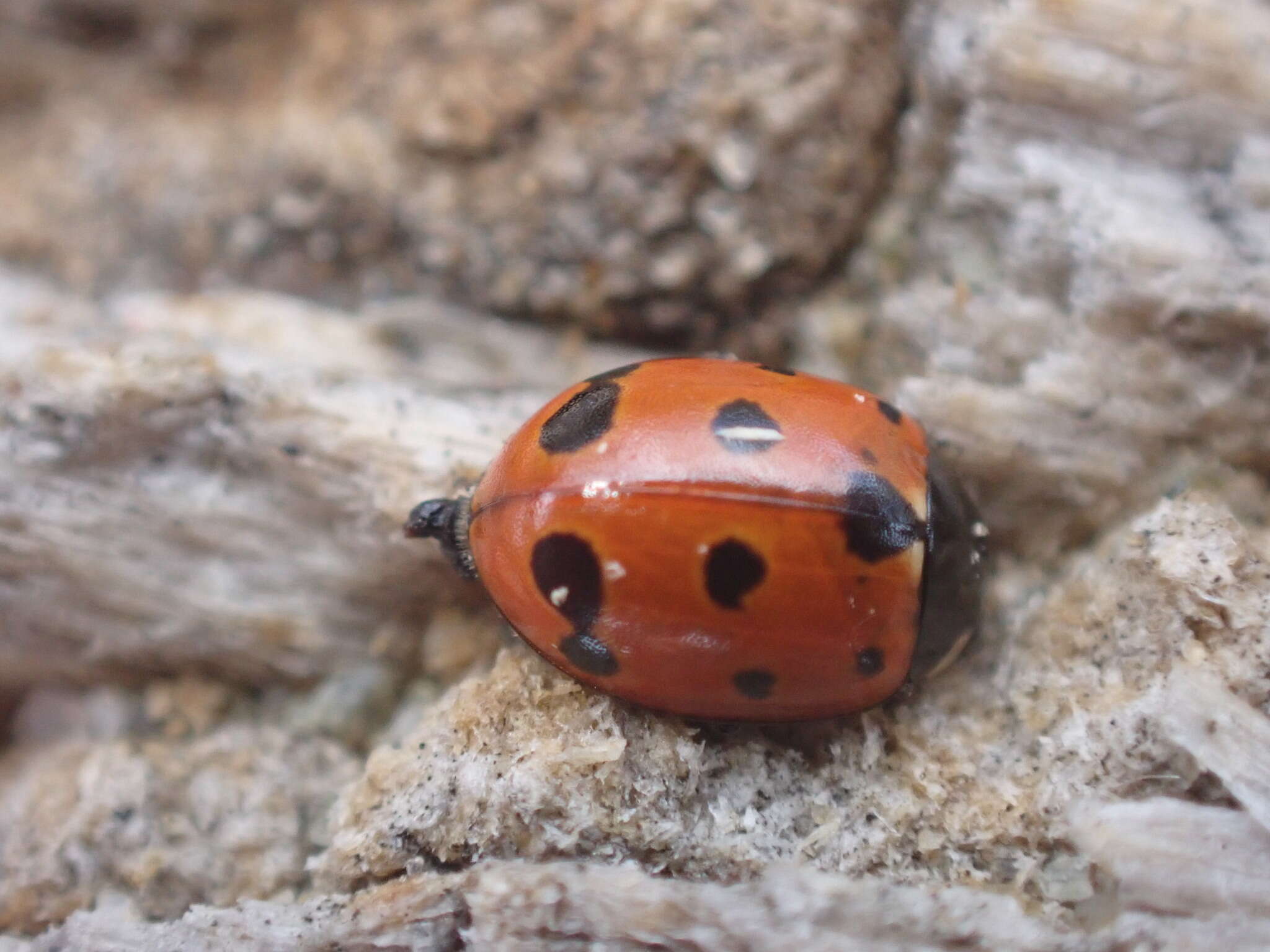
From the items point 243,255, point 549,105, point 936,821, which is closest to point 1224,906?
point 936,821

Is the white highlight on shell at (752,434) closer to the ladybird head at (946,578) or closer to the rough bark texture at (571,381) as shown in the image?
the ladybird head at (946,578)

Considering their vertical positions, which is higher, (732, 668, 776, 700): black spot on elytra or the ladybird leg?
the ladybird leg

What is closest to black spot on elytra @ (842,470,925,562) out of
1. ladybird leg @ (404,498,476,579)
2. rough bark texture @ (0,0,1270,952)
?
rough bark texture @ (0,0,1270,952)

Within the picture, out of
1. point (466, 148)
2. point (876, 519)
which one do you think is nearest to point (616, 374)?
point (876, 519)

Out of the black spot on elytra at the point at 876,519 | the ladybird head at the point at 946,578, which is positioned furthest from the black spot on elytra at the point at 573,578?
the ladybird head at the point at 946,578

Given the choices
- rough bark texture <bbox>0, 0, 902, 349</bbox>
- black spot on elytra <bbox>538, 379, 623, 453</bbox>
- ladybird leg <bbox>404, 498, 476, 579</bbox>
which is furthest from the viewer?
rough bark texture <bbox>0, 0, 902, 349</bbox>

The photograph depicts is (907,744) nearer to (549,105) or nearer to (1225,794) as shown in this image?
(1225,794)

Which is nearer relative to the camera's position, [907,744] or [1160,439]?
[907,744]

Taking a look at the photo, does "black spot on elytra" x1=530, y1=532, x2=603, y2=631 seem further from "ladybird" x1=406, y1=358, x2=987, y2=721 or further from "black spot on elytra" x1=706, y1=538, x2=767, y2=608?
"black spot on elytra" x1=706, y1=538, x2=767, y2=608
